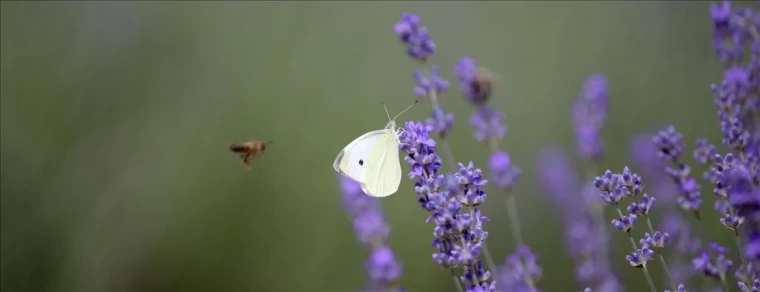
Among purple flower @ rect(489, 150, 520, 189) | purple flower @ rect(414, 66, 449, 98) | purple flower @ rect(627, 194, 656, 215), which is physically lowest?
purple flower @ rect(627, 194, 656, 215)

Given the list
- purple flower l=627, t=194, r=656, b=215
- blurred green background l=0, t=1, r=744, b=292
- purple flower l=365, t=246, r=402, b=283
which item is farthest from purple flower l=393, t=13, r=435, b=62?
blurred green background l=0, t=1, r=744, b=292

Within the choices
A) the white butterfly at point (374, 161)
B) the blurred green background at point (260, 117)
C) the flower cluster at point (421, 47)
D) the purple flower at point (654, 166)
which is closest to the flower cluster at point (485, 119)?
the flower cluster at point (421, 47)

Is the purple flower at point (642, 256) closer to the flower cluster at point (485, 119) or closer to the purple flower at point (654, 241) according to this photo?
the purple flower at point (654, 241)

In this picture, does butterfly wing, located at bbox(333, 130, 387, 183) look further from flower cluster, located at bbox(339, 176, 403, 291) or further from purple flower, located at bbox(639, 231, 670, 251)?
purple flower, located at bbox(639, 231, 670, 251)

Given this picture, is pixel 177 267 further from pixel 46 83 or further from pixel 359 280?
pixel 46 83

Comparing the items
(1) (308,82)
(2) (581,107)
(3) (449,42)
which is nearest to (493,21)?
(3) (449,42)

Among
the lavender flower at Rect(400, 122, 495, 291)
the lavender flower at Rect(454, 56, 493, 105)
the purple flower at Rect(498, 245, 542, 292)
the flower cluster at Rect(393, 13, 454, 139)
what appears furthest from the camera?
the lavender flower at Rect(454, 56, 493, 105)

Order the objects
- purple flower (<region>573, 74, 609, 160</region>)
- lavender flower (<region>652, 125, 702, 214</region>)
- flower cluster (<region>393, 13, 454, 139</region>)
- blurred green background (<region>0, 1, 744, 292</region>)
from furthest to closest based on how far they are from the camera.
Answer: blurred green background (<region>0, 1, 744, 292</region>) < purple flower (<region>573, 74, 609, 160</region>) < flower cluster (<region>393, 13, 454, 139</region>) < lavender flower (<region>652, 125, 702, 214</region>)

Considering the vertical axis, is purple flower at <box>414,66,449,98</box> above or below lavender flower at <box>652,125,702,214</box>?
above

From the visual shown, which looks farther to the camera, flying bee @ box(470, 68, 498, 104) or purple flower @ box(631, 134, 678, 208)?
purple flower @ box(631, 134, 678, 208)
